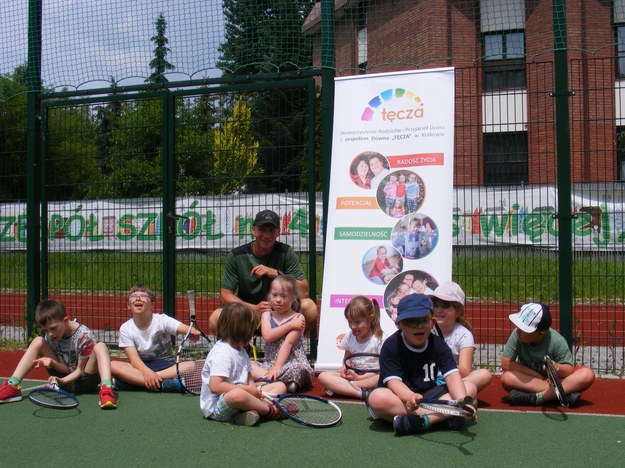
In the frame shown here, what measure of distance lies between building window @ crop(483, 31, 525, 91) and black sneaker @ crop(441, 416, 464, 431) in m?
3.64

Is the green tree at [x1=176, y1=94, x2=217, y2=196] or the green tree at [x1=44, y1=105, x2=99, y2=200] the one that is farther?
the green tree at [x1=44, y1=105, x2=99, y2=200]

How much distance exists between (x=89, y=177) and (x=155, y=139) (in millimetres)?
1009

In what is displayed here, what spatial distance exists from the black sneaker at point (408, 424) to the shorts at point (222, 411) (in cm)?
118

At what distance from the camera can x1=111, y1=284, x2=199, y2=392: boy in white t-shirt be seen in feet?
21.0

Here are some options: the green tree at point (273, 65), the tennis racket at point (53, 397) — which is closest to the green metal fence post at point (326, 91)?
the green tree at point (273, 65)

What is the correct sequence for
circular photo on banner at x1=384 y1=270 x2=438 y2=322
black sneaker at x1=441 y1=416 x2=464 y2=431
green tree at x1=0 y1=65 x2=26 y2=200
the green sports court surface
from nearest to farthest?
1. the green sports court surface
2. black sneaker at x1=441 y1=416 x2=464 y2=431
3. circular photo on banner at x1=384 y1=270 x2=438 y2=322
4. green tree at x1=0 y1=65 x2=26 y2=200

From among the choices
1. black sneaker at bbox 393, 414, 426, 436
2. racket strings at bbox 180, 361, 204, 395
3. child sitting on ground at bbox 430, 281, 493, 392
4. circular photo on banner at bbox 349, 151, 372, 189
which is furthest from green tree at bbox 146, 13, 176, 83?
black sneaker at bbox 393, 414, 426, 436

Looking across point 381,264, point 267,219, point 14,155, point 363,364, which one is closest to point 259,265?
point 267,219

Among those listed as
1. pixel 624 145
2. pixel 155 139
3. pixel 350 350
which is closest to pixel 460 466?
pixel 350 350

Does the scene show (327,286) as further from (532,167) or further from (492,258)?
(532,167)

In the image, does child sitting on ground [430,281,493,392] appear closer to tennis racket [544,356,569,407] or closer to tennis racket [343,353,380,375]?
tennis racket [544,356,569,407]

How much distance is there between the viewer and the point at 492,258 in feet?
24.4

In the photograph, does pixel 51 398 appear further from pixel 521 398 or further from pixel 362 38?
pixel 362 38

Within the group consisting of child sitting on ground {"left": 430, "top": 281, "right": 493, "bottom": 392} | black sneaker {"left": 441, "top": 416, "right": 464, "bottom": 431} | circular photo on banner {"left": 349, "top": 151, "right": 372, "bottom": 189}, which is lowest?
black sneaker {"left": 441, "top": 416, "right": 464, "bottom": 431}
